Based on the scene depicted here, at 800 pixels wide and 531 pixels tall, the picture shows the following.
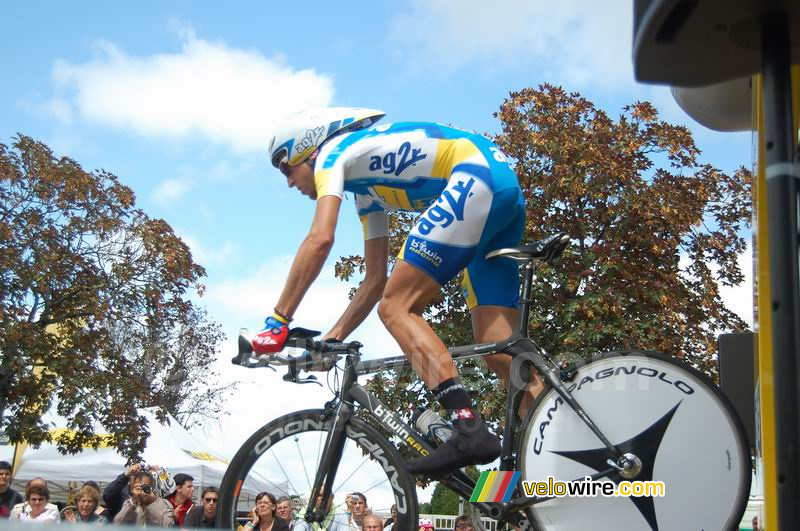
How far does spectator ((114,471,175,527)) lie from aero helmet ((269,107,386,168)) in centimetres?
380

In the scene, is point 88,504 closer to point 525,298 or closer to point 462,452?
point 462,452

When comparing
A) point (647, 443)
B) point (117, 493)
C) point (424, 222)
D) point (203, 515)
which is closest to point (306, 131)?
point (424, 222)

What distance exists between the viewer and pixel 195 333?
109 ft

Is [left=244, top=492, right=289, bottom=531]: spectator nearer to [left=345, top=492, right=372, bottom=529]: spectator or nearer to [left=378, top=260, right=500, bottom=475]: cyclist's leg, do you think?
[left=345, top=492, right=372, bottom=529]: spectator

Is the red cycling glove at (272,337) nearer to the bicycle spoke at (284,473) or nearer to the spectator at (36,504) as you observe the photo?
the bicycle spoke at (284,473)

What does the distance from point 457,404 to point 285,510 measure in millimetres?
1032

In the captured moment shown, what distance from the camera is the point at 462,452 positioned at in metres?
3.67

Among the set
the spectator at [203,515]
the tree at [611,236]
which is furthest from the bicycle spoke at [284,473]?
the tree at [611,236]

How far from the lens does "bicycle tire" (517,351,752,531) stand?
3.48 metres

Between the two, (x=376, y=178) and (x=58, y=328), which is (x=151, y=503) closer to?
(x=376, y=178)

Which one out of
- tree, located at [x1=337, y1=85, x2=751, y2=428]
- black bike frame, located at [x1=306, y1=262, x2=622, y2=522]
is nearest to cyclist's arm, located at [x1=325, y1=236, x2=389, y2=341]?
black bike frame, located at [x1=306, y1=262, x2=622, y2=522]

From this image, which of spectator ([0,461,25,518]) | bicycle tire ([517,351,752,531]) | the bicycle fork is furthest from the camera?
spectator ([0,461,25,518])

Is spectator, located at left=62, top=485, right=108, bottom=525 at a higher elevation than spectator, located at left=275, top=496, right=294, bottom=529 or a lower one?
lower

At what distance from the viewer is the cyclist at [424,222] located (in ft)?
12.5
